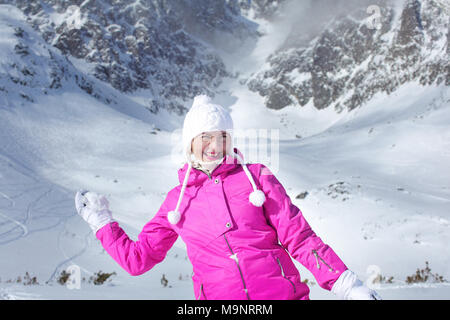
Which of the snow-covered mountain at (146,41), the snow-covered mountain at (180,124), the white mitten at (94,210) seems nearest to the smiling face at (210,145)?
the white mitten at (94,210)

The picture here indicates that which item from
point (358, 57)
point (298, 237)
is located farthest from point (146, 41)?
point (298, 237)

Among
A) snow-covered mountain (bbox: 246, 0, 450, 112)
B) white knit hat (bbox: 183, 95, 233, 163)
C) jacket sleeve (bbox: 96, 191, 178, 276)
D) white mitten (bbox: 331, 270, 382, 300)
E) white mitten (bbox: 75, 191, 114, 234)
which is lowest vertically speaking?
white mitten (bbox: 331, 270, 382, 300)

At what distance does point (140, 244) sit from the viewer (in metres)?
2.26

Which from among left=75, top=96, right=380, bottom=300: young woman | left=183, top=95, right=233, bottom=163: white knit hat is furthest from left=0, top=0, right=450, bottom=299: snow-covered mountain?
left=183, top=95, right=233, bottom=163: white knit hat

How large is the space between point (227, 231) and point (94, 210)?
0.99 m

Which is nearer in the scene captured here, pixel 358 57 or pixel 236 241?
pixel 236 241

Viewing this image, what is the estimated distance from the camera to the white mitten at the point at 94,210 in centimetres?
229

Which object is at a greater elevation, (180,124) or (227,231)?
(180,124)

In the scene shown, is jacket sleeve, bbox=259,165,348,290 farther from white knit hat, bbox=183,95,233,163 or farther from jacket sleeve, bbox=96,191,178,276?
jacket sleeve, bbox=96,191,178,276

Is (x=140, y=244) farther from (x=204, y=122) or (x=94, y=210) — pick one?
(x=204, y=122)

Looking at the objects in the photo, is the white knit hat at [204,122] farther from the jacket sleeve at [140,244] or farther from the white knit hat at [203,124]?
the jacket sleeve at [140,244]

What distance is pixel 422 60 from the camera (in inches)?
1385

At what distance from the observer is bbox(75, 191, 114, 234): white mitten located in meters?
2.29

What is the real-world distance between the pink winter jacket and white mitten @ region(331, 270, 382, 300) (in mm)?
46
